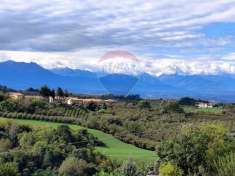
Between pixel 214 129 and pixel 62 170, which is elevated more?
pixel 214 129

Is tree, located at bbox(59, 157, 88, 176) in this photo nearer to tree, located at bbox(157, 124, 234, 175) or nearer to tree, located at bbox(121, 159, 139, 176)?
tree, located at bbox(121, 159, 139, 176)

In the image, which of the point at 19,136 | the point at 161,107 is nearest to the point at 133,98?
the point at 161,107

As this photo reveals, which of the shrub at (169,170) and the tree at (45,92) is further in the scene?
the tree at (45,92)

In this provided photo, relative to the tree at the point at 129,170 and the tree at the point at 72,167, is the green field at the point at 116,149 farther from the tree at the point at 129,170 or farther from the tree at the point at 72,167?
the tree at the point at 129,170

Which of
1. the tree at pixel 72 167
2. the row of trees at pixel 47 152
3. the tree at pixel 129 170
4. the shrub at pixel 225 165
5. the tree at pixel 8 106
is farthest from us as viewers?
the tree at pixel 8 106

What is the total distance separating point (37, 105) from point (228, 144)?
1144 inches

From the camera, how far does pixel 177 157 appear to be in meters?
35.9

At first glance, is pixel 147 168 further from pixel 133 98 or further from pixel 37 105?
pixel 133 98

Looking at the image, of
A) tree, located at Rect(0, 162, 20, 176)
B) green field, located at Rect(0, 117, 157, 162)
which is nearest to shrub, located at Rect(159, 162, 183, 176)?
green field, located at Rect(0, 117, 157, 162)

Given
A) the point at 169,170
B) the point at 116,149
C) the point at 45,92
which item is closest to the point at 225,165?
the point at 169,170

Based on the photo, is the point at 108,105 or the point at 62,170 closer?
the point at 62,170

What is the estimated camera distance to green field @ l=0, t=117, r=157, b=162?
1690 inches

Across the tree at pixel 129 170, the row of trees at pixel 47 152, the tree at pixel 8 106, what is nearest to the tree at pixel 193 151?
the tree at pixel 129 170

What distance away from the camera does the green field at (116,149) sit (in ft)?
141
